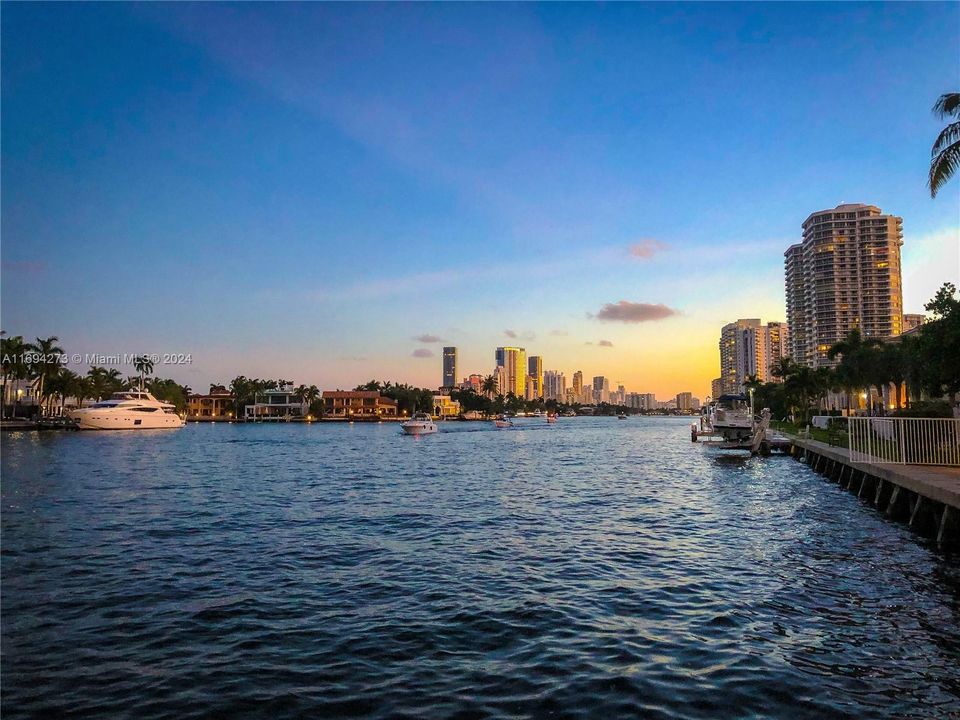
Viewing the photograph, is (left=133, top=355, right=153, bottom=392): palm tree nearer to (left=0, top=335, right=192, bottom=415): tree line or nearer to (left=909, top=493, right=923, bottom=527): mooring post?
(left=0, top=335, right=192, bottom=415): tree line

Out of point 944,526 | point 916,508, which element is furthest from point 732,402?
point 944,526

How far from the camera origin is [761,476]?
38.3m

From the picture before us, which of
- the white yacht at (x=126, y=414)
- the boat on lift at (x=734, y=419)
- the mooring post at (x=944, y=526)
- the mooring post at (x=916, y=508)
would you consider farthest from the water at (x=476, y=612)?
the white yacht at (x=126, y=414)

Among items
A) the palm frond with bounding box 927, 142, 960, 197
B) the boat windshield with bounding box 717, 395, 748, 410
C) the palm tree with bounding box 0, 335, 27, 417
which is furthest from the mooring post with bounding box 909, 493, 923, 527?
the palm tree with bounding box 0, 335, 27, 417

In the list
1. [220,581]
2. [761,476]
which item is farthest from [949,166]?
[220,581]

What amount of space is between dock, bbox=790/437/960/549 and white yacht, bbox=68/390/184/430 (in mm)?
118808

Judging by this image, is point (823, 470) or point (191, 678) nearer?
point (191, 678)

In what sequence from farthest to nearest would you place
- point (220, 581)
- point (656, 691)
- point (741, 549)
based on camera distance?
point (741, 549)
point (220, 581)
point (656, 691)

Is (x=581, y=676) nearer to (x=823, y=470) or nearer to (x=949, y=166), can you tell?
(x=949, y=166)

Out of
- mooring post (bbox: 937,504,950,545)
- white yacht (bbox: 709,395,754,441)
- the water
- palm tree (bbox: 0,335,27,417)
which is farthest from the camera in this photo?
palm tree (bbox: 0,335,27,417)

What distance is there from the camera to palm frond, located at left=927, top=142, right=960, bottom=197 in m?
23.6

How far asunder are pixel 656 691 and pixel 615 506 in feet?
58.7

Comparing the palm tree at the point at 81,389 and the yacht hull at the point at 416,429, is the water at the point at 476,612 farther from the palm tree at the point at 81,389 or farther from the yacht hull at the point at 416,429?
the palm tree at the point at 81,389

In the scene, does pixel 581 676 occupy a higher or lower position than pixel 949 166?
lower
